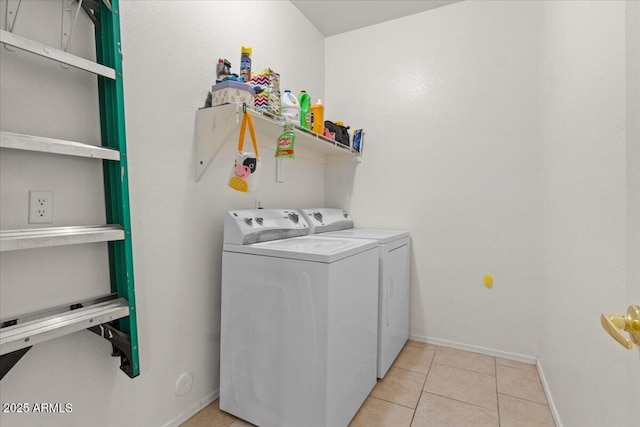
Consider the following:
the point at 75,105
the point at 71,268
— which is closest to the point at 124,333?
the point at 71,268

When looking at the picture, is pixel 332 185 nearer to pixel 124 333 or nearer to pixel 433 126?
pixel 433 126

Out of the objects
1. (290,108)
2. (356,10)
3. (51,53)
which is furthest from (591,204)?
(356,10)

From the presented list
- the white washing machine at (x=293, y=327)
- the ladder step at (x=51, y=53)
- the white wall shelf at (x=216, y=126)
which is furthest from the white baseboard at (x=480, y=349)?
the ladder step at (x=51, y=53)

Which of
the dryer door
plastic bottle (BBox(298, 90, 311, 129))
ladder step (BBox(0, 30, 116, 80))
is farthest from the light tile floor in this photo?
plastic bottle (BBox(298, 90, 311, 129))

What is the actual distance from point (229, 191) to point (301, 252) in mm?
677

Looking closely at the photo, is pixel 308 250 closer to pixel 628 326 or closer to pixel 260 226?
pixel 260 226

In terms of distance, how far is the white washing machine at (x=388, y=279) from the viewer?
186cm

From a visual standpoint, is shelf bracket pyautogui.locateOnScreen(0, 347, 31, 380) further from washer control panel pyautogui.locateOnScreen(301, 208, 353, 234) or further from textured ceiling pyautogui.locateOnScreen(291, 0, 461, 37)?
textured ceiling pyautogui.locateOnScreen(291, 0, 461, 37)

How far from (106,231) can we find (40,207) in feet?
0.65

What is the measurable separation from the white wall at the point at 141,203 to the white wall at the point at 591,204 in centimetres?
155

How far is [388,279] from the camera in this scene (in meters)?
1.93

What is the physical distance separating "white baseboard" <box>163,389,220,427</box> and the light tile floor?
21 mm

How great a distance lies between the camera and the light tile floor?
5.09 ft

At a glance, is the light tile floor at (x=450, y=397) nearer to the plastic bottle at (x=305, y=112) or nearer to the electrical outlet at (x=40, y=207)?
the electrical outlet at (x=40, y=207)
